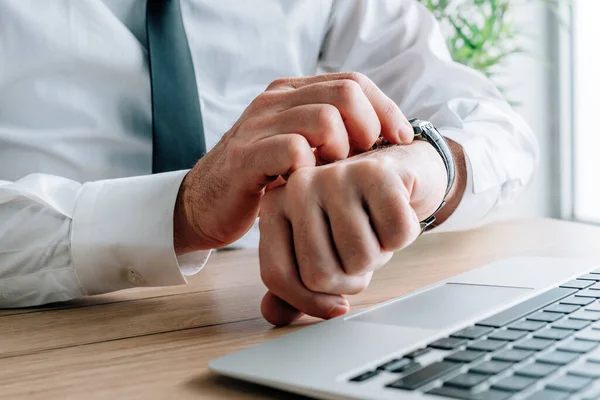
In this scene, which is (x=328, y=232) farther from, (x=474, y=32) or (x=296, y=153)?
(x=474, y=32)

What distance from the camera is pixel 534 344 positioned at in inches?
16.5

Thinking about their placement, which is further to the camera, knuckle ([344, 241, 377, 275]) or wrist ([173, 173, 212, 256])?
wrist ([173, 173, 212, 256])

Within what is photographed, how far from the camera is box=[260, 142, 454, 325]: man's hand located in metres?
0.55

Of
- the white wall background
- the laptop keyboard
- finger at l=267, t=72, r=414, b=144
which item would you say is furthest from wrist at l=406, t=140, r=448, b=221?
the white wall background

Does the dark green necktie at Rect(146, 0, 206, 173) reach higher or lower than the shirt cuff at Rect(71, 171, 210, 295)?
higher

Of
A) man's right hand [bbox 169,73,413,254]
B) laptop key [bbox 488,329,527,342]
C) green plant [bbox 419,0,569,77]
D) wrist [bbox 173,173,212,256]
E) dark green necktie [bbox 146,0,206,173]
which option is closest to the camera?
laptop key [bbox 488,329,527,342]

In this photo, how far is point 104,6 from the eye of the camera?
3.74ft

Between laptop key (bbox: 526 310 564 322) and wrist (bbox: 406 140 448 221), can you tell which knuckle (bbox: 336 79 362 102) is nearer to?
wrist (bbox: 406 140 448 221)

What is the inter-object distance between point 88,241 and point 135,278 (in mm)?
78

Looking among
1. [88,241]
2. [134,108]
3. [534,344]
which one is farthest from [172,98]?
[534,344]

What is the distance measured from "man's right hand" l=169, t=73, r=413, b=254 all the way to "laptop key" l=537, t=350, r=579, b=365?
0.95 feet

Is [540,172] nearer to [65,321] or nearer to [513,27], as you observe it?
[513,27]

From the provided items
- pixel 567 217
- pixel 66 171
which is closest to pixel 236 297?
pixel 66 171

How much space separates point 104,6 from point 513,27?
3.04 m
